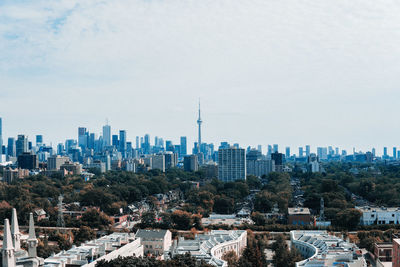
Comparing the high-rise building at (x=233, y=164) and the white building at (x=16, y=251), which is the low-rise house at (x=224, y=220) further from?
the high-rise building at (x=233, y=164)

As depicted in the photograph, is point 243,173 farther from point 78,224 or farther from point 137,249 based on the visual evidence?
point 137,249

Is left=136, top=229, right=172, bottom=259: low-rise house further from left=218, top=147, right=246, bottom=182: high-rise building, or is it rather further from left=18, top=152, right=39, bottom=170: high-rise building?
left=18, top=152, right=39, bottom=170: high-rise building

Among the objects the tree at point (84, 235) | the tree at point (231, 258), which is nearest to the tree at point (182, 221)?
the tree at point (84, 235)

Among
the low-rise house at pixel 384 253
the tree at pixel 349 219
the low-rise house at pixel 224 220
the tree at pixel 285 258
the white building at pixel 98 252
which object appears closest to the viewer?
the white building at pixel 98 252

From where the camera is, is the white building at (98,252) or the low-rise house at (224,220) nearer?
the white building at (98,252)

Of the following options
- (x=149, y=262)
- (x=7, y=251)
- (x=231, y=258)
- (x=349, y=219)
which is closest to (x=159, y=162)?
(x=349, y=219)

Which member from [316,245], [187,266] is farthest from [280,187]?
[187,266]
